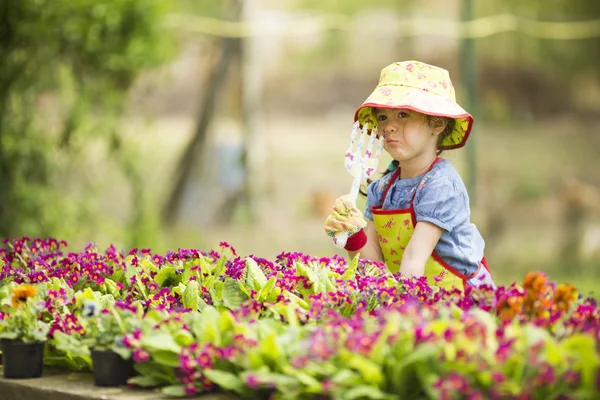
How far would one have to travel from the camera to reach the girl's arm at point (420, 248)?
3891mm

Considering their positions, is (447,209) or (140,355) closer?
(140,355)

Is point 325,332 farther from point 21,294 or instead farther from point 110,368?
point 21,294

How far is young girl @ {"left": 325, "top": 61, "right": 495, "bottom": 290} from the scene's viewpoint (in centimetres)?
395

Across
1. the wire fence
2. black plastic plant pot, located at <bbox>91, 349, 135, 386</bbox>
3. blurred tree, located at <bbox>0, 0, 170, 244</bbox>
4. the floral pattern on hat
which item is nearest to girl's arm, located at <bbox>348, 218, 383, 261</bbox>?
the floral pattern on hat

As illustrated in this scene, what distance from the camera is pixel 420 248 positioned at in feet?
12.9

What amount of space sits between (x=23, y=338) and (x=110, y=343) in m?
0.35

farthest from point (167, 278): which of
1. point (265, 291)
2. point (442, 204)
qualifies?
point (442, 204)

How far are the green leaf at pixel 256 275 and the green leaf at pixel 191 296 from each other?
0.72 feet

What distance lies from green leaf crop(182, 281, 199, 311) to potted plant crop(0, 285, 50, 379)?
540 millimetres

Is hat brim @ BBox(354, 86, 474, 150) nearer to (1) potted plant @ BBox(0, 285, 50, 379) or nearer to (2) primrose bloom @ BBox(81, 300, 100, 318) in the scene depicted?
(2) primrose bloom @ BBox(81, 300, 100, 318)

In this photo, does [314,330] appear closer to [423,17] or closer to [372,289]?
[372,289]

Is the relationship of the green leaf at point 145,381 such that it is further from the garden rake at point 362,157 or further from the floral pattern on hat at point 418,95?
the floral pattern on hat at point 418,95

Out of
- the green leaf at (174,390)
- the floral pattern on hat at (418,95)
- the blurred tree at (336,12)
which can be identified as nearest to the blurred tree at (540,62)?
the blurred tree at (336,12)

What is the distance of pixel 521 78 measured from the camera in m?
10.9
